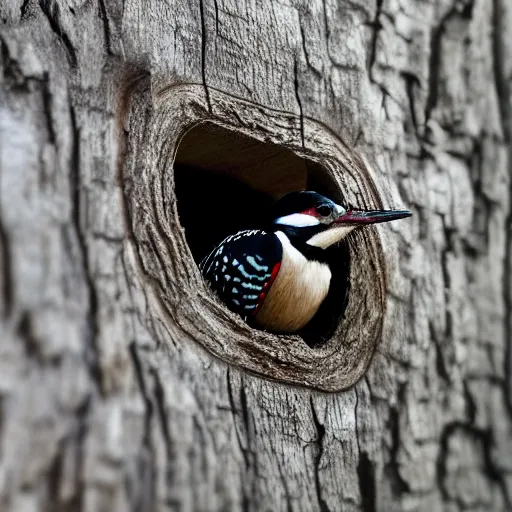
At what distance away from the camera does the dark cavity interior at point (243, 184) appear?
2803mm

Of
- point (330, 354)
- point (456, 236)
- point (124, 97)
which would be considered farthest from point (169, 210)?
point (456, 236)

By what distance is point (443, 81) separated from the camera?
9.58 ft

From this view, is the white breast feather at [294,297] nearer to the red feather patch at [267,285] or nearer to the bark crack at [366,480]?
the red feather patch at [267,285]

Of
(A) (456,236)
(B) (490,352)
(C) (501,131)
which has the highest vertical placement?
(C) (501,131)

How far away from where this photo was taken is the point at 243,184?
3340 millimetres

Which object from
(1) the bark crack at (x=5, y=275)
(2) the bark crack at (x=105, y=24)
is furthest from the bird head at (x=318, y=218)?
(1) the bark crack at (x=5, y=275)

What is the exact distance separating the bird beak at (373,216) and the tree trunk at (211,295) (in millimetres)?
68

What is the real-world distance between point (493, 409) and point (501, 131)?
0.94 meters

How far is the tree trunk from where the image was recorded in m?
1.88

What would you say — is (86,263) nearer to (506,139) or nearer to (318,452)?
(318,452)

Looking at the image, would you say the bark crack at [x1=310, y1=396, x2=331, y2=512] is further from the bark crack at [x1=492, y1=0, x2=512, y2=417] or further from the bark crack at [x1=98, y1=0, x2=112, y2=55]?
the bark crack at [x1=98, y1=0, x2=112, y2=55]

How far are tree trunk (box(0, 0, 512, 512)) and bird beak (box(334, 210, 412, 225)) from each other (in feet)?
0.22

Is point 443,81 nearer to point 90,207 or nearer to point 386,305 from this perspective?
point 386,305

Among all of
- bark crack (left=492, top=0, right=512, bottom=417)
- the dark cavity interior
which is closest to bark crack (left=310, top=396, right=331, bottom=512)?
the dark cavity interior
